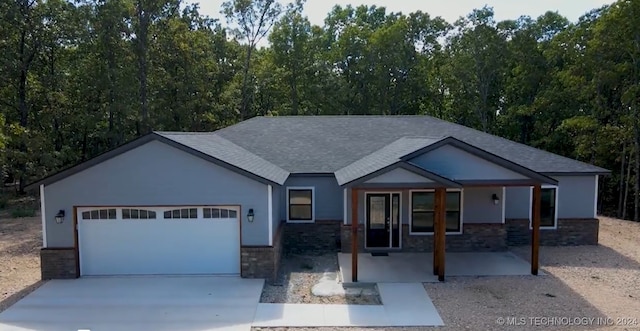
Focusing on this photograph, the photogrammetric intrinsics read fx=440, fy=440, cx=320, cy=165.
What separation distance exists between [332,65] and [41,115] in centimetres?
2074

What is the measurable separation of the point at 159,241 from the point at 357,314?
222 inches

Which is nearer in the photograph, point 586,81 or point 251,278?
point 251,278

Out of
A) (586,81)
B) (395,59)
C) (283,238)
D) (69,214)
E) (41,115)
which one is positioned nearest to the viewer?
(69,214)

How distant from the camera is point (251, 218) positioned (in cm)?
1125

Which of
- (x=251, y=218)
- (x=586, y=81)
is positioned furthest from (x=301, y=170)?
(x=586, y=81)

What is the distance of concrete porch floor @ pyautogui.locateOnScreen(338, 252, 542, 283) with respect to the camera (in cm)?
1144

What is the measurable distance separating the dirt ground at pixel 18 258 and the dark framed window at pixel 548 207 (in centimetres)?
1512

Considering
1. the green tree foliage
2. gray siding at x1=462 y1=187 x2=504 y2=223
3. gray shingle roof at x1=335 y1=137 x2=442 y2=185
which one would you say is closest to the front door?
gray shingle roof at x1=335 y1=137 x2=442 y2=185

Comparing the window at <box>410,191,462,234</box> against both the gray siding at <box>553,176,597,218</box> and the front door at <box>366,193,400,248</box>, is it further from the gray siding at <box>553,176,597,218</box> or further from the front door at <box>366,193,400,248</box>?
the gray siding at <box>553,176,597,218</box>

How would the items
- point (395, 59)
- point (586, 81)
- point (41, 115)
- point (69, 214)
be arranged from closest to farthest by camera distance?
1. point (69, 214)
2. point (586, 81)
3. point (41, 115)
4. point (395, 59)

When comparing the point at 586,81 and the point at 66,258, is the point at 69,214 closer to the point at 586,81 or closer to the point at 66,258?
the point at 66,258

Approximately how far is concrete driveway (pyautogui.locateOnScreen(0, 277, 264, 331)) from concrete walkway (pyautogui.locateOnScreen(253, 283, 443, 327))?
49 centimetres

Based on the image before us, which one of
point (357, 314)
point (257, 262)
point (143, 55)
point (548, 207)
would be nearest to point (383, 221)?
point (257, 262)

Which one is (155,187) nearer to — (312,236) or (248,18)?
(312,236)
